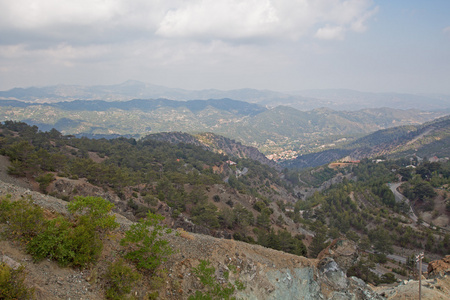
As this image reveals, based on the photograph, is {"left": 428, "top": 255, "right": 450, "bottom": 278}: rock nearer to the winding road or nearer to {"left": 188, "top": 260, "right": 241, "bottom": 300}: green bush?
{"left": 188, "top": 260, "right": 241, "bottom": 300}: green bush

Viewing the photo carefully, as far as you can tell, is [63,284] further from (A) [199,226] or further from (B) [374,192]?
(B) [374,192]

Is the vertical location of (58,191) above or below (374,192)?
above

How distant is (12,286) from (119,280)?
14.6 feet

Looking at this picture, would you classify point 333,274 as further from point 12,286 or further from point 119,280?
point 12,286

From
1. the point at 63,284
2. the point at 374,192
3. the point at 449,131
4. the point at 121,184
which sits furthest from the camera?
the point at 449,131

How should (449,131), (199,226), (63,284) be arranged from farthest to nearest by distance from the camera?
1. (449,131)
2. (199,226)
3. (63,284)

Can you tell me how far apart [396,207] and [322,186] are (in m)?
58.8

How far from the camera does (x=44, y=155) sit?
4153 cm

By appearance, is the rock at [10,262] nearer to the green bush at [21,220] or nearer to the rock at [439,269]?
the green bush at [21,220]

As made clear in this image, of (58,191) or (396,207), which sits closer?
(58,191)

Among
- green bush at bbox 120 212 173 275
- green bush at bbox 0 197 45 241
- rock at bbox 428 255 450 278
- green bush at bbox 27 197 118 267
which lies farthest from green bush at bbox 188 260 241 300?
rock at bbox 428 255 450 278

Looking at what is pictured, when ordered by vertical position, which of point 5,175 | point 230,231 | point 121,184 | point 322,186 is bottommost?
point 322,186

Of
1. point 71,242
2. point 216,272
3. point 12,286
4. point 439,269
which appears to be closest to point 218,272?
point 216,272

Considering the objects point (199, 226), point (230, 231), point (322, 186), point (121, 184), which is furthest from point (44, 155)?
point (322, 186)
